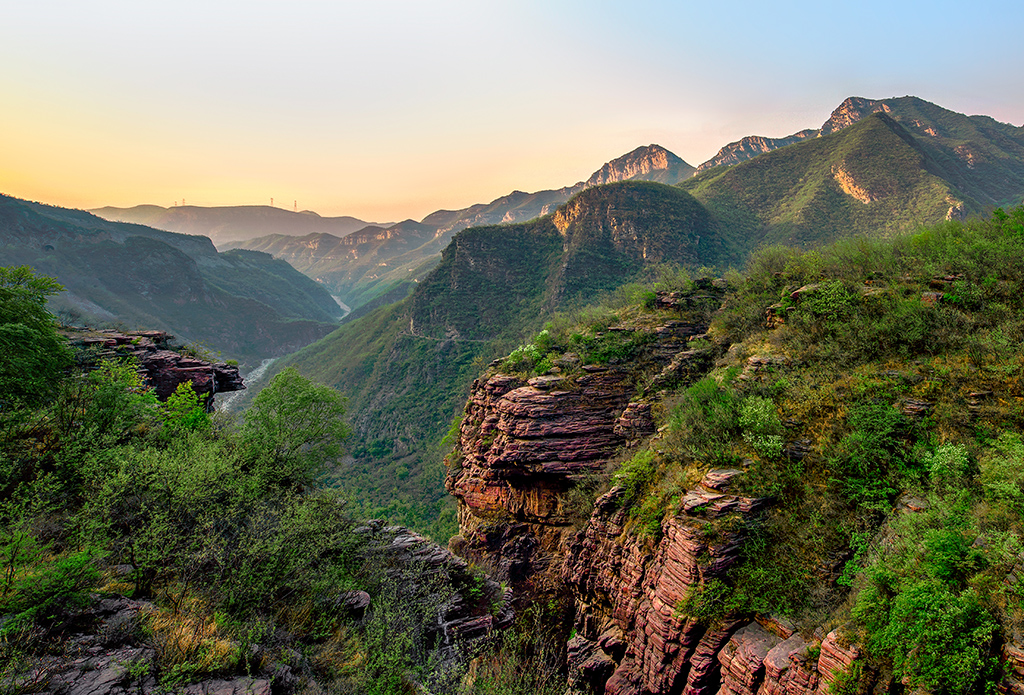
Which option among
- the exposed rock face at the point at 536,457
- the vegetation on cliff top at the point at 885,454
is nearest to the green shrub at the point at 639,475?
the vegetation on cliff top at the point at 885,454

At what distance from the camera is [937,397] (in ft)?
43.3

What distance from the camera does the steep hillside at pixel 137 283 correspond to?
125938 millimetres

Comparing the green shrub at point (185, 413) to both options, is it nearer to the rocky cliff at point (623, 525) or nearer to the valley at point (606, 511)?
the valley at point (606, 511)

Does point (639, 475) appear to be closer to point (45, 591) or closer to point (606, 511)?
point (606, 511)

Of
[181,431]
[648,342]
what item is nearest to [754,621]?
[648,342]

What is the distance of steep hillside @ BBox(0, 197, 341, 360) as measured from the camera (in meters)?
126

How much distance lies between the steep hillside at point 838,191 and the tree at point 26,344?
97.9 m

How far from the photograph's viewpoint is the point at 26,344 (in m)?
14.3

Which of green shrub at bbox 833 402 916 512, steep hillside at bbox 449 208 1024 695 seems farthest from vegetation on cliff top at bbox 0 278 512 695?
green shrub at bbox 833 402 916 512

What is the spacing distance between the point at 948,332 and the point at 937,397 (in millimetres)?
3284

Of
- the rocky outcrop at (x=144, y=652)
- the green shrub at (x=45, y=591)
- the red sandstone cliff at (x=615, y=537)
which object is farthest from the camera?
the red sandstone cliff at (x=615, y=537)

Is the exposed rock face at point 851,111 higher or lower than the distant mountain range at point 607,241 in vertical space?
higher

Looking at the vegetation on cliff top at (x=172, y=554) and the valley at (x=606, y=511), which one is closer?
the vegetation on cliff top at (x=172, y=554)

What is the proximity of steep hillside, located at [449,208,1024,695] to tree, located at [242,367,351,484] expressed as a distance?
10611mm
